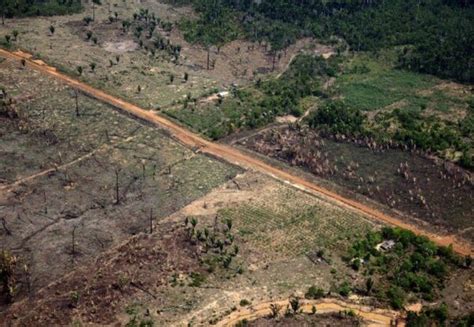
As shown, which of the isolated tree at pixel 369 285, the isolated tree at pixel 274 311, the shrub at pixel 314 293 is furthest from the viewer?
the isolated tree at pixel 369 285

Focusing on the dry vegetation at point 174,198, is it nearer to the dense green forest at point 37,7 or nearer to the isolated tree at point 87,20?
the isolated tree at point 87,20

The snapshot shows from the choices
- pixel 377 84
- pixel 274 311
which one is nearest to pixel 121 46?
pixel 377 84

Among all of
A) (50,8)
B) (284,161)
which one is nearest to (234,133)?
(284,161)

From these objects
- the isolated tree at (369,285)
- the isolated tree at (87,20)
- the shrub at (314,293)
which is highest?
the isolated tree at (87,20)

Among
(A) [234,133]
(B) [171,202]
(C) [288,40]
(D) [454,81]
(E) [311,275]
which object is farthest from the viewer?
(C) [288,40]

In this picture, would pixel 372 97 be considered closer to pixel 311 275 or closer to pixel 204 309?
pixel 311 275

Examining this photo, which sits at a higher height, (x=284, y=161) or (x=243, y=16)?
(x=243, y=16)

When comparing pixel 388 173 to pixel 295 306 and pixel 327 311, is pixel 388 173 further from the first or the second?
pixel 295 306

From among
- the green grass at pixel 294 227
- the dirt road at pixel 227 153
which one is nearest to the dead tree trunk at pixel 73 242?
the green grass at pixel 294 227
